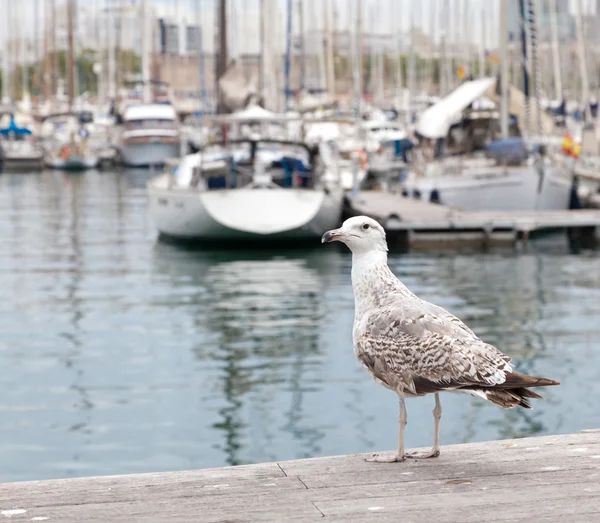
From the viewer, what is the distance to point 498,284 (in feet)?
79.9

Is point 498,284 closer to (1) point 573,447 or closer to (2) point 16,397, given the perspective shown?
(2) point 16,397

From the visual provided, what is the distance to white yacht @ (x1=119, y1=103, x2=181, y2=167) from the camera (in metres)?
69.6

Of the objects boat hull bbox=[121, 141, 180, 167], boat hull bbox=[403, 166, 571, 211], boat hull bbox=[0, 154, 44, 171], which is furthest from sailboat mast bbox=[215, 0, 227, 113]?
boat hull bbox=[121, 141, 180, 167]

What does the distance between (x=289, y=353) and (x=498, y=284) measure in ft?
26.4

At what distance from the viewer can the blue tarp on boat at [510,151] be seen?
32.6 meters

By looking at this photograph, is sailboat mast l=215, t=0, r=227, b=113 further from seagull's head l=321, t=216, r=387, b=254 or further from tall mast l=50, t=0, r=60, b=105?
tall mast l=50, t=0, r=60, b=105

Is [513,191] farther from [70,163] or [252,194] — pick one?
[70,163]

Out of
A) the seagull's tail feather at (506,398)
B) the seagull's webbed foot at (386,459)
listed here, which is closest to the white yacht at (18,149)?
the seagull's webbed foot at (386,459)

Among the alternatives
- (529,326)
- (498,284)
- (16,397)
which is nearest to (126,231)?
(498,284)

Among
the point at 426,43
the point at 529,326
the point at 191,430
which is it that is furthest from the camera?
the point at 426,43

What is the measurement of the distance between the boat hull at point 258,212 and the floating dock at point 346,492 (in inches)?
900

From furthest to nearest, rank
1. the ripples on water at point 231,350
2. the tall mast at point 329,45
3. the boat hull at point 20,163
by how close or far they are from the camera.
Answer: the boat hull at point 20,163
the tall mast at point 329,45
the ripples on water at point 231,350

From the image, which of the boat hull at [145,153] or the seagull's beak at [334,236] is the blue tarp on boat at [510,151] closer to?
the seagull's beak at [334,236]

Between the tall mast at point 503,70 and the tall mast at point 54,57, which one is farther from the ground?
the tall mast at point 54,57
